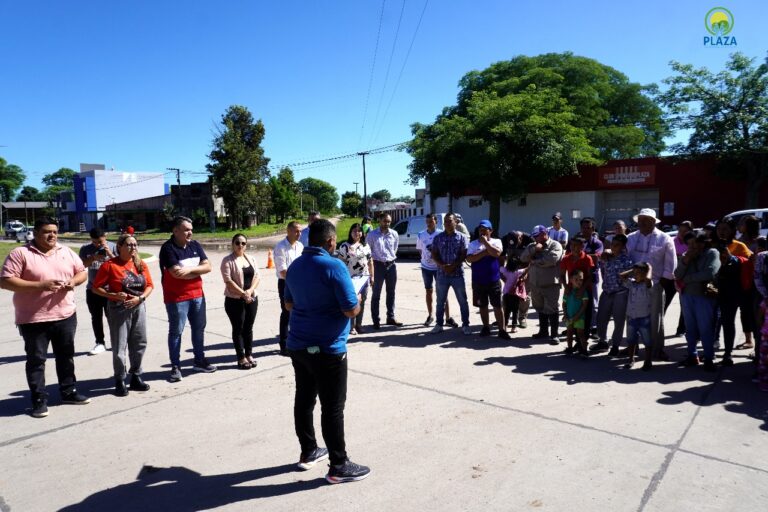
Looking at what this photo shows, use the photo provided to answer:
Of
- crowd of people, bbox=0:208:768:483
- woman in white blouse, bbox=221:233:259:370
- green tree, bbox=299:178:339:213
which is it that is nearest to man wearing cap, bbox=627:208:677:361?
crowd of people, bbox=0:208:768:483

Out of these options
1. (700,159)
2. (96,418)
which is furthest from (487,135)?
(96,418)

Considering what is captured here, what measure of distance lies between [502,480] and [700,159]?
24917mm

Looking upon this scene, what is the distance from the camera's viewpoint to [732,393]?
4.90 meters

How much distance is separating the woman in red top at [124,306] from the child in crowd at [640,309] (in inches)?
213

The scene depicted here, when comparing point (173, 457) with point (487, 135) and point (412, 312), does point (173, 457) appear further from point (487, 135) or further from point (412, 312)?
point (487, 135)

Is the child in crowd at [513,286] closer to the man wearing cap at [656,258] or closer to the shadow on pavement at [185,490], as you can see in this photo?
the man wearing cap at [656,258]

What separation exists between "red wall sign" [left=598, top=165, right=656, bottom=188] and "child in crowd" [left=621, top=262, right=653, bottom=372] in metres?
23.0

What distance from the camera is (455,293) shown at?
24.6 ft

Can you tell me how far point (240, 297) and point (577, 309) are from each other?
161 inches

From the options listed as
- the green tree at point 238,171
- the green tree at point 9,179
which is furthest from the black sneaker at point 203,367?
the green tree at point 9,179

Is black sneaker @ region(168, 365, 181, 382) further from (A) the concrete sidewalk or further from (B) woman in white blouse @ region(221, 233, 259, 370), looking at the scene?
(B) woman in white blouse @ region(221, 233, 259, 370)

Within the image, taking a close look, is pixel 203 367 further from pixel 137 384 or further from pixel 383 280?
pixel 383 280

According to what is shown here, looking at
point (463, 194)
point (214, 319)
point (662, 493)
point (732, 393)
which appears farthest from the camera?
point (463, 194)

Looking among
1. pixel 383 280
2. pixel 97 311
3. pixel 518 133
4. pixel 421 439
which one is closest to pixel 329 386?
pixel 421 439
